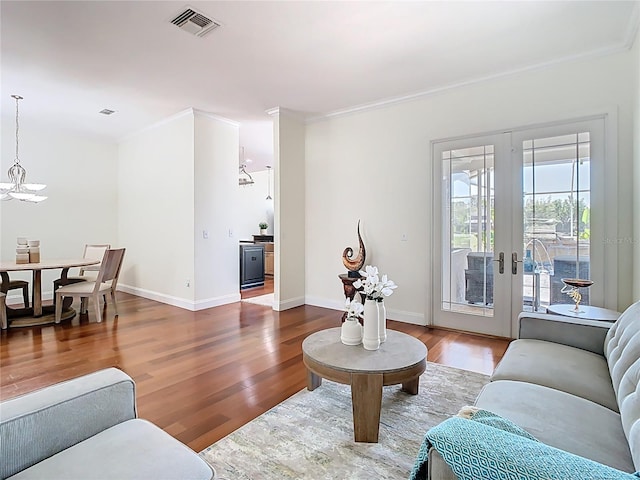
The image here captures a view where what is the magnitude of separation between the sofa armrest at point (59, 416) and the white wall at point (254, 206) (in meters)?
8.56

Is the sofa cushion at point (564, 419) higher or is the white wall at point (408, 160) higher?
the white wall at point (408, 160)

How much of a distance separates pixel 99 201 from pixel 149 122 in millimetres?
2071

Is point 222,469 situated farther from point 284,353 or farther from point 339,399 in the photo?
point 284,353

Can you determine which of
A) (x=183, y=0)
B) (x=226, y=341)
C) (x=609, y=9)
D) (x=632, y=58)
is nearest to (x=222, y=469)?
(x=226, y=341)

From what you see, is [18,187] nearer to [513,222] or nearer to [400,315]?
[400,315]

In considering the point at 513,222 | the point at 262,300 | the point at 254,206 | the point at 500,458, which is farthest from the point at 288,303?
the point at 254,206

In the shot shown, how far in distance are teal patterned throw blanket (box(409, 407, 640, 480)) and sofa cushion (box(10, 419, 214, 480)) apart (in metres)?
0.69

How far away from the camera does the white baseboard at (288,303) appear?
200 inches

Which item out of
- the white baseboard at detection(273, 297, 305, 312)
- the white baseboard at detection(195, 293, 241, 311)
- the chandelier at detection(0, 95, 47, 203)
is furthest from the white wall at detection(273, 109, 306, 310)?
the chandelier at detection(0, 95, 47, 203)

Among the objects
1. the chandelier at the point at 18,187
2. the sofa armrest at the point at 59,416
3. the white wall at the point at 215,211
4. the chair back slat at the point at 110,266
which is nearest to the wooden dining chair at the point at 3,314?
the chair back slat at the point at 110,266

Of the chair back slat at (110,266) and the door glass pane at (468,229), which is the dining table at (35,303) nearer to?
the chair back slat at (110,266)

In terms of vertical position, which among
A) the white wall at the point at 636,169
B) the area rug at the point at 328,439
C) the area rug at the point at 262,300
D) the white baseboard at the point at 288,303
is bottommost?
the area rug at the point at 328,439

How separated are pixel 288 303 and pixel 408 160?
8.83ft

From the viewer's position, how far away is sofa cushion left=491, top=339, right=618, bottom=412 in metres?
1.59
